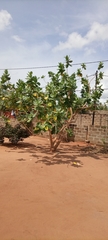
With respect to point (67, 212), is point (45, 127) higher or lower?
higher

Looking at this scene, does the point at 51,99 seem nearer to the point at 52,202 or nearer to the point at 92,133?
the point at 52,202

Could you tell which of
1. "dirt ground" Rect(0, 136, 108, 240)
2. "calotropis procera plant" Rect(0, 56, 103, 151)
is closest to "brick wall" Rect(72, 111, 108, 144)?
"calotropis procera plant" Rect(0, 56, 103, 151)

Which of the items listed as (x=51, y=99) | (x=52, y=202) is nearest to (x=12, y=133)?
(x=51, y=99)

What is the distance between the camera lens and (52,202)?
3.15 m

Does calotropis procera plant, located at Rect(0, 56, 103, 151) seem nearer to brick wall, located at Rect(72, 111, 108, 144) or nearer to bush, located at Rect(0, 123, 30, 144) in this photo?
bush, located at Rect(0, 123, 30, 144)

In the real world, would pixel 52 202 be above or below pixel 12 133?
below

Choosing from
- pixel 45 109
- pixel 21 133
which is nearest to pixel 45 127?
pixel 45 109

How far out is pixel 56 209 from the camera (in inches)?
116

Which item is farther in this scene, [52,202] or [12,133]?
[12,133]

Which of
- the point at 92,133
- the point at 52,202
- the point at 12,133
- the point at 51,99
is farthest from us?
the point at 92,133

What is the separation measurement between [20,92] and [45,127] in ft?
6.37

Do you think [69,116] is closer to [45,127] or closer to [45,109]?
[45,109]

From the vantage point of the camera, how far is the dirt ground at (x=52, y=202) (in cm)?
241

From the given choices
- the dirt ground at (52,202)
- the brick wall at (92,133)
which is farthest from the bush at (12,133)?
the dirt ground at (52,202)
